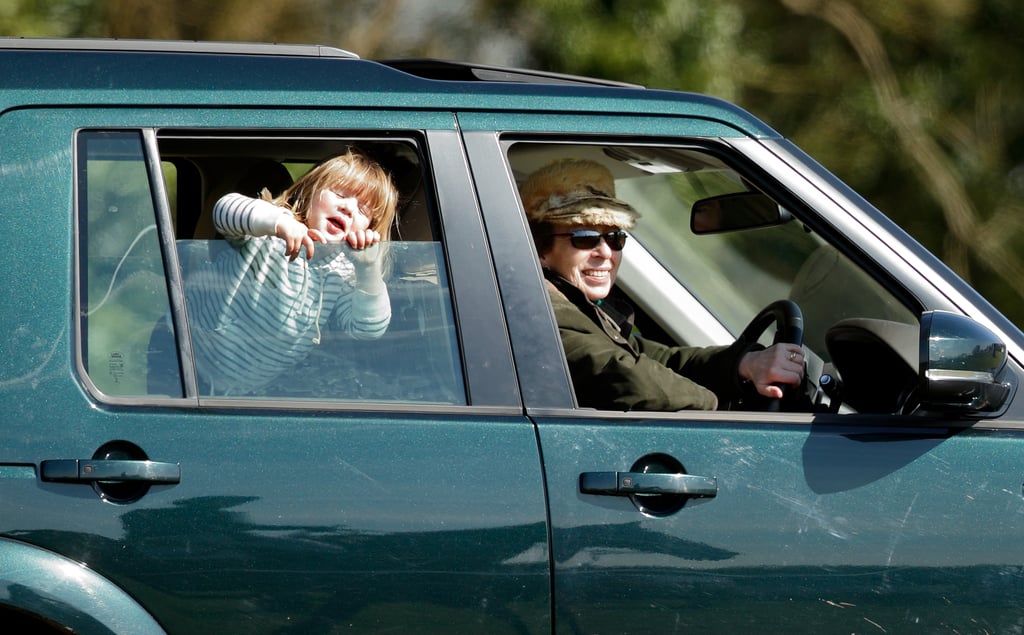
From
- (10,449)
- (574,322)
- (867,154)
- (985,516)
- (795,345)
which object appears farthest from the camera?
(867,154)

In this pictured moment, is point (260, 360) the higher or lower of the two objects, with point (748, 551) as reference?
higher

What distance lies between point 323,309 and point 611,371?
0.56m

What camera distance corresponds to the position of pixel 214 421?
7.12ft

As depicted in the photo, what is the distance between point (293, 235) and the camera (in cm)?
236

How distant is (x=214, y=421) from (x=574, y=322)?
0.79m

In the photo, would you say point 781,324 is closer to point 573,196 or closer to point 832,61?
point 573,196

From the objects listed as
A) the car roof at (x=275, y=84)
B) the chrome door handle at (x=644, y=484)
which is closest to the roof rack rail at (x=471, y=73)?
the car roof at (x=275, y=84)

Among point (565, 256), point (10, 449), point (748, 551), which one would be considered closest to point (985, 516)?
point (748, 551)

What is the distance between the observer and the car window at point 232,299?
7.30 ft

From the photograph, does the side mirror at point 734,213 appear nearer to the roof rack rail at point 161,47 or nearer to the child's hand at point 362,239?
the child's hand at point 362,239

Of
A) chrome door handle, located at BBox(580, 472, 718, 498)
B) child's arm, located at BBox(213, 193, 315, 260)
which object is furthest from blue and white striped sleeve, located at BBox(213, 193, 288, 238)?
chrome door handle, located at BBox(580, 472, 718, 498)

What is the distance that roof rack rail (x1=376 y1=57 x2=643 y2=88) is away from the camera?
251 cm

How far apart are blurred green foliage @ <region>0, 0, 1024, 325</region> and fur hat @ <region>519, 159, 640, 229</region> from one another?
3.75 metres

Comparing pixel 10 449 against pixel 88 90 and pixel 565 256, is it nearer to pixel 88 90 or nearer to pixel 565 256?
pixel 88 90
